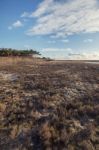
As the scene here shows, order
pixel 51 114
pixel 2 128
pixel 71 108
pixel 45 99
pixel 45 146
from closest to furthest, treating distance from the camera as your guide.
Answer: pixel 45 146 < pixel 2 128 < pixel 51 114 < pixel 71 108 < pixel 45 99

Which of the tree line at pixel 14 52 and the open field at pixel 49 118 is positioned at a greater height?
the tree line at pixel 14 52

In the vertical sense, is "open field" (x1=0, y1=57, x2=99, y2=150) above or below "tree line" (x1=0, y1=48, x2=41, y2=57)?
below

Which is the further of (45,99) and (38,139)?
(45,99)

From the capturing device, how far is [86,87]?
19656 mm

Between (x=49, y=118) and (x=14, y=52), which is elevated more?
(x=14, y=52)

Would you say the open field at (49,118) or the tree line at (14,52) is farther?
the tree line at (14,52)

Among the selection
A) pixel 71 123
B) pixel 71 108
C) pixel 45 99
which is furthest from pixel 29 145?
pixel 45 99

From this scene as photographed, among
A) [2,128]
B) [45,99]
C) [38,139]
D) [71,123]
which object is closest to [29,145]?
[38,139]

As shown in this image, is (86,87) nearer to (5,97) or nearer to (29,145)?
(5,97)

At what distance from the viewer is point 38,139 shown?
1072cm

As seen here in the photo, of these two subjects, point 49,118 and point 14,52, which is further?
point 14,52

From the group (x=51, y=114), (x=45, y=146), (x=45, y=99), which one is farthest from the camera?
(x=45, y=99)

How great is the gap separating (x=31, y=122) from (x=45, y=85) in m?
8.07

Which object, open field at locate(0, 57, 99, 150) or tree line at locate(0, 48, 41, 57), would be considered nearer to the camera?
open field at locate(0, 57, 99, 150)
